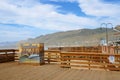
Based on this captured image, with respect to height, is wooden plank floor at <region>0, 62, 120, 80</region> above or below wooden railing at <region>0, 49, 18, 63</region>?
below

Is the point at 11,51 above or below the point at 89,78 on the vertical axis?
above

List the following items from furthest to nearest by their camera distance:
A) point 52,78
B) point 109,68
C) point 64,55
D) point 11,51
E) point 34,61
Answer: point 11,51
point 34,61
point 64,55
point 109,68
point 52,78

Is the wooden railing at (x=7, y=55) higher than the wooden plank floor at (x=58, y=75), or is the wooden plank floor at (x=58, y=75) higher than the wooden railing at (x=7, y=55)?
the wooden railing at (x=7, y=55)

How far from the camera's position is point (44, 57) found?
1703 cm

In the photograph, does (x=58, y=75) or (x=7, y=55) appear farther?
(x=7, y=55)

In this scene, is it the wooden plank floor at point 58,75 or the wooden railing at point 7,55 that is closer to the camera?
the wooden plank floor at point 58,75

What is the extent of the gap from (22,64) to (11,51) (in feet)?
10.4

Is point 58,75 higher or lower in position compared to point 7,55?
lower

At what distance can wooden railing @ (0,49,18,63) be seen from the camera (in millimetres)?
18000

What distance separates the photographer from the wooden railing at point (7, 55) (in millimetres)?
18000

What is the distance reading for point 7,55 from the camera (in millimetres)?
18562

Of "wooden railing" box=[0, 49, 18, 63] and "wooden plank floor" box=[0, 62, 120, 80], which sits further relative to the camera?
"wooden railing" box=[0, 49, 18, 63]

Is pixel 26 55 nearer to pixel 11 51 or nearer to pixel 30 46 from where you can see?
pixel 30 46

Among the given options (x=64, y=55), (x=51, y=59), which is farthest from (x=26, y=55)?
(x=64, y=55)
